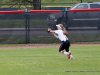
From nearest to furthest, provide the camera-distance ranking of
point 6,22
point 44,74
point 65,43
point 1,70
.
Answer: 1. point 44,74
2. point 1,70
3. point 65,43
4. point 6,22

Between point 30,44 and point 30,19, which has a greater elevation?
point 30,19

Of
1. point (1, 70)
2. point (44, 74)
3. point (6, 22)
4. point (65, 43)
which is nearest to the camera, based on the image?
point (44, 74)

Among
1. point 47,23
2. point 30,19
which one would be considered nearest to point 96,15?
point 47,23

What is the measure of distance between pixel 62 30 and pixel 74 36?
241 inches

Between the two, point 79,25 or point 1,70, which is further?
point 79,25

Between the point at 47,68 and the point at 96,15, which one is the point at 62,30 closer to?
the point at 47,68

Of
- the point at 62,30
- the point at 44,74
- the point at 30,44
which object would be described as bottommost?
the point at 30,44

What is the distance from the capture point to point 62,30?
8.68 metres

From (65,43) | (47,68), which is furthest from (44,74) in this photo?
(65,43)

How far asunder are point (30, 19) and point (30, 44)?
1601 millimetres

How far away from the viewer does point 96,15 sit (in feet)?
47.8

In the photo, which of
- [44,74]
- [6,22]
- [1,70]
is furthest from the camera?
[6,22]

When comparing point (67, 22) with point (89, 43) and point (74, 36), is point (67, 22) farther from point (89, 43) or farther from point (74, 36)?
point (89, 43)

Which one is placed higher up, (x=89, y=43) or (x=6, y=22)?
(x=6, y=22)
